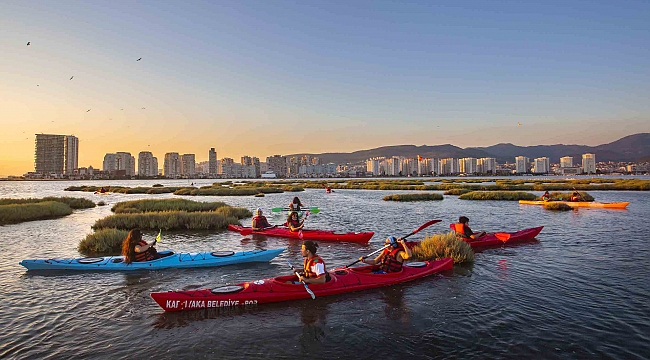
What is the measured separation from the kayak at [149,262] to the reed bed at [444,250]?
18.9 feet

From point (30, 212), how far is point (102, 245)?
1609 centimetres

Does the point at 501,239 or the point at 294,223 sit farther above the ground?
the point at 294,223

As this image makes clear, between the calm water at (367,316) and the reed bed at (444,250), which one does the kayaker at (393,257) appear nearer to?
the calm water at (367,316)

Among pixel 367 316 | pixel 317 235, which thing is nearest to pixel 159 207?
pixel 317 235

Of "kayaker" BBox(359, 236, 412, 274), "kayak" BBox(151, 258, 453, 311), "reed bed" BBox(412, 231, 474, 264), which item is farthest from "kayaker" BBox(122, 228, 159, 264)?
"reed bed" BBox(412, 231, 474, 264)

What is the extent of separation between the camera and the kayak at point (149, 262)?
11.1 meters

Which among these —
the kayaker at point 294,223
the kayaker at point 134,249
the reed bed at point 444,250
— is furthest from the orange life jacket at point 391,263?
the kayaker at point 294,223

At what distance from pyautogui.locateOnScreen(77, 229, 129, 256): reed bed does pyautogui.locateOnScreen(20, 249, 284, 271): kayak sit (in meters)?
2.78

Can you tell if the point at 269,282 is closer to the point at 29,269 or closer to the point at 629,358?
the point at 629,358

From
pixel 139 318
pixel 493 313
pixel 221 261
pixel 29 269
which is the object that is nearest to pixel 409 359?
pixel 493 313

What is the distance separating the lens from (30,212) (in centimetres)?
2561

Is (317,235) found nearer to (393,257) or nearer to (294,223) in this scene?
(294,223)

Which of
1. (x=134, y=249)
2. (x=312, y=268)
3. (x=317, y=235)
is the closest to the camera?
(x=312, y=268)

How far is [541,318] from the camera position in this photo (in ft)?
25.4
